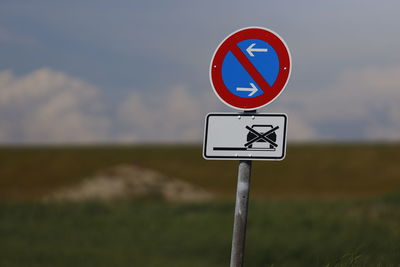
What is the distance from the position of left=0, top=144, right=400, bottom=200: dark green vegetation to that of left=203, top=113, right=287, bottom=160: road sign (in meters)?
42.2

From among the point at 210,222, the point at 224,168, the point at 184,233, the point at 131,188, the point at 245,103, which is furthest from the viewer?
the point at 224,168

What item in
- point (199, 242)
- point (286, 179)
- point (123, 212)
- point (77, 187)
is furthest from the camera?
point (286, 179)

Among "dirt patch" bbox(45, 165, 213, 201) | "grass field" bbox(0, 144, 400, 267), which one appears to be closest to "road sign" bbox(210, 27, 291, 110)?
"grass field" bbox(0, 144, 400, 267)

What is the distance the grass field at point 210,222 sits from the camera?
58.9 feet

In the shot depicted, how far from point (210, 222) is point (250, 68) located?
20.5 metres

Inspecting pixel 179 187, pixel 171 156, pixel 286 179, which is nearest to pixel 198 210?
pixel 179 187

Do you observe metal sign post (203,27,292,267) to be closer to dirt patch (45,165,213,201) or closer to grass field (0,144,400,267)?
→ grass field (0,144,400,267)

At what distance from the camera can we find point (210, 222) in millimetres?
27078

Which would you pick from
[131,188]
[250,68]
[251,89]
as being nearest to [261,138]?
[251,89]

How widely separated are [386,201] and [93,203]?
13904mm

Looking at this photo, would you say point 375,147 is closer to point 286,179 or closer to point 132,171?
point 286,179

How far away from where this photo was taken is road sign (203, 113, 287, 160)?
6809 mm

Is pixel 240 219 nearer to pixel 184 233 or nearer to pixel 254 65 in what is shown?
pixel 254 65

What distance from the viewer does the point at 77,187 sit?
5053 centimetres
